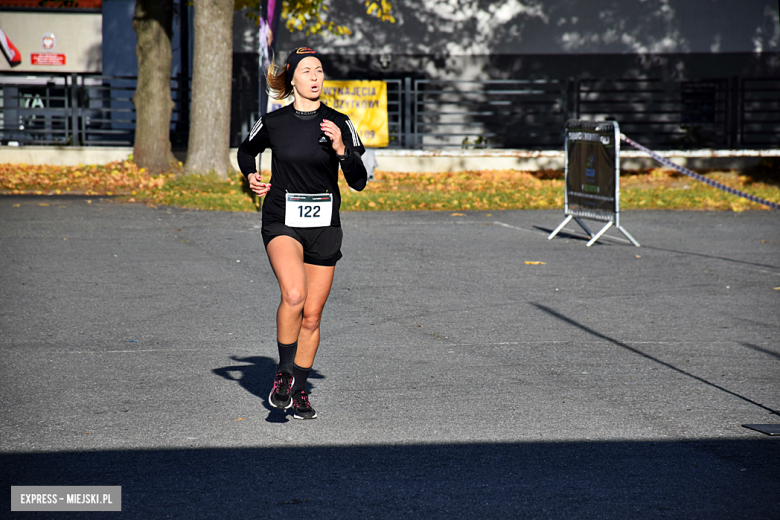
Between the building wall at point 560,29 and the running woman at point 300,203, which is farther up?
the building wall at point 560,29

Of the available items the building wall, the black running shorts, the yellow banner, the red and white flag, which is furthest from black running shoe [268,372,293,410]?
the red and white flag

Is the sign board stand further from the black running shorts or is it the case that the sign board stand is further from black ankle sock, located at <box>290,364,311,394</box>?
black ankle sock, located at <box>290,364,311,394</box>

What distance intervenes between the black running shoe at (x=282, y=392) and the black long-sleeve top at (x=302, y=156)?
35.2 inches

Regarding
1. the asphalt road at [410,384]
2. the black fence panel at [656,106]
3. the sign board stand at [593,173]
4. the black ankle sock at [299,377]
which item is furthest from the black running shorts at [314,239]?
the black fence panel at [656,106]

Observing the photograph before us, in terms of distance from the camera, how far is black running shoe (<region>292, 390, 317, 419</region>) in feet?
16.2

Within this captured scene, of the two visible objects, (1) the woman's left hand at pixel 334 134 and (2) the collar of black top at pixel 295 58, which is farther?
(2) the collar of black top at pixel 295 58

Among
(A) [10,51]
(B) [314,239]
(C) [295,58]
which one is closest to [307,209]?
(B) [314,239]

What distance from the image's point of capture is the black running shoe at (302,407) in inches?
194

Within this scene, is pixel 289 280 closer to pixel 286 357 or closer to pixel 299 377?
pixel 286 357

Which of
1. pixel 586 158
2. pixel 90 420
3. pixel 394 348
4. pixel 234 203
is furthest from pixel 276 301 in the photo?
pixel 234 203

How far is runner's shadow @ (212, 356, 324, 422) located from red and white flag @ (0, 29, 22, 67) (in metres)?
29.7

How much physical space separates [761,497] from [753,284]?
5643mm

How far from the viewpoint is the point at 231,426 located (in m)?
4.79

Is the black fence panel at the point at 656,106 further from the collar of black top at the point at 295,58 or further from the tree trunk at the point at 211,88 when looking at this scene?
the collar of black top at the point at 295,58
